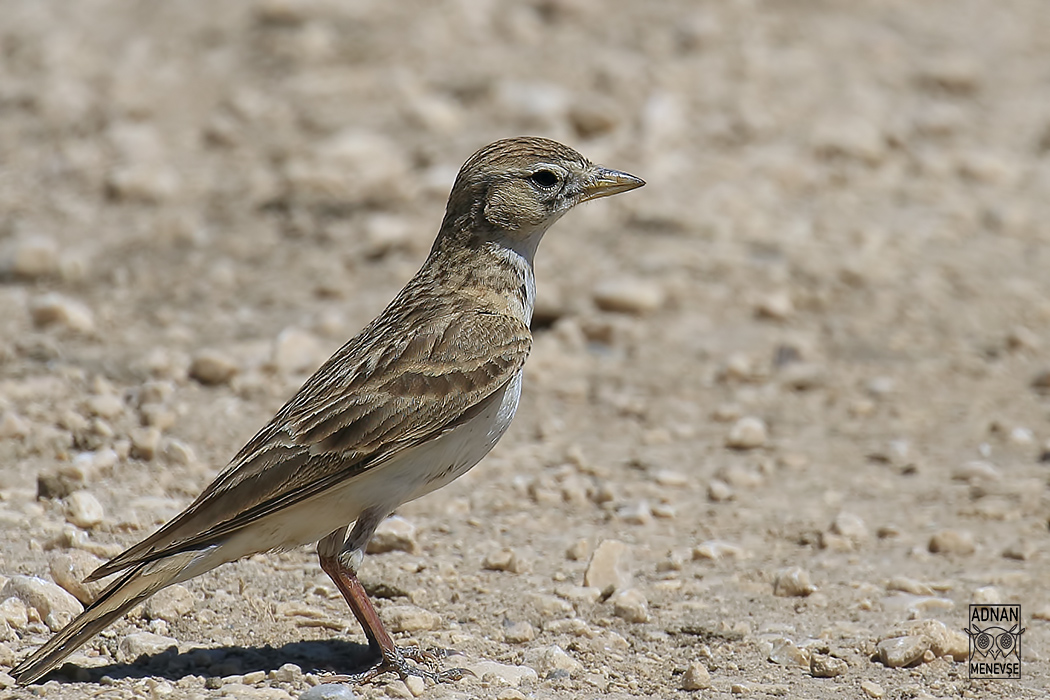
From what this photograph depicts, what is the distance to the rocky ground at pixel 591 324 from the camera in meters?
5.41

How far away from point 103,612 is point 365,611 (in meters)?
0.89

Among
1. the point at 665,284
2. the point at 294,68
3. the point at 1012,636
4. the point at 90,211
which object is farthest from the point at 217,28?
the point at 1012,636

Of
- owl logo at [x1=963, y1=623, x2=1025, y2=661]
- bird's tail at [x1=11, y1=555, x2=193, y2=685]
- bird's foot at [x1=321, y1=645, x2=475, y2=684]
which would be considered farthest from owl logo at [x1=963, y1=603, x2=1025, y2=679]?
A: bird's tail at [x1=11, y1=555, x2=193, y2=685]

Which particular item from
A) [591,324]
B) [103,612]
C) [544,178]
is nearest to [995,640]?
[544,178]

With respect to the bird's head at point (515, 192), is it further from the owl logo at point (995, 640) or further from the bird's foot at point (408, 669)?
the owl logo at point (995, 640)

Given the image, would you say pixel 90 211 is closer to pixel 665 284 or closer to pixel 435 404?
pixel 665 284

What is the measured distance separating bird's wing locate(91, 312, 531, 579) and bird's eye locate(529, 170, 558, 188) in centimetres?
67

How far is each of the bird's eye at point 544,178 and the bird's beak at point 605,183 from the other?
15cm

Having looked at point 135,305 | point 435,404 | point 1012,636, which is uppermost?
point 135,305

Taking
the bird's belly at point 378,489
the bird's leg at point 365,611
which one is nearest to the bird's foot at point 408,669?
the bird's leg at point 365,611

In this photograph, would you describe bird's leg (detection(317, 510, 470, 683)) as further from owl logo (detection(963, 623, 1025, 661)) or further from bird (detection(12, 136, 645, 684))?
owl logo (detection(963, 623, 1025, 661))

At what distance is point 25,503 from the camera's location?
6043 millimetres

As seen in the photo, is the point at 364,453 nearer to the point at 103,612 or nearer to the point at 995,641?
the point at 103,612

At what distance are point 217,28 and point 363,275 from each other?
3.60m
